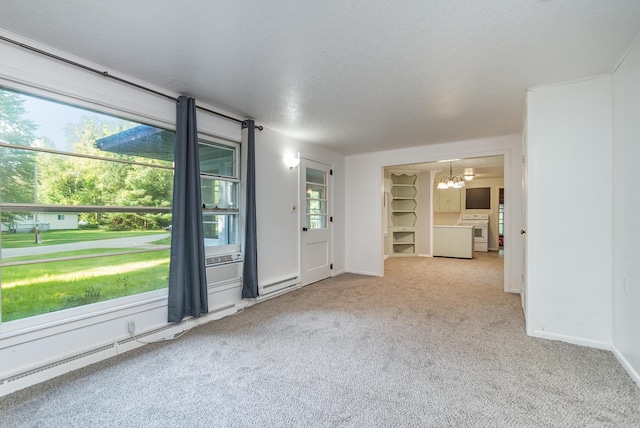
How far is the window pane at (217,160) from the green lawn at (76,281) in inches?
41.4

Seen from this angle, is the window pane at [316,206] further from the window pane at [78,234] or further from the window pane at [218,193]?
the window pane at [78,234]

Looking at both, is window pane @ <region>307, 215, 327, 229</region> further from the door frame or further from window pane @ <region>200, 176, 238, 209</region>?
window pane @ <region>200, 176, 238, 209</region>

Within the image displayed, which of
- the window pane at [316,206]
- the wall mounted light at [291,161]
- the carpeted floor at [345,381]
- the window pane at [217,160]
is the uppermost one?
the wall mounted light at [291,161]

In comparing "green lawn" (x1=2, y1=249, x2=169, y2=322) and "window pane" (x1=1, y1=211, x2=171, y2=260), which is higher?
"window pane" (x1=1, y1=211, x2=171, y2=260)

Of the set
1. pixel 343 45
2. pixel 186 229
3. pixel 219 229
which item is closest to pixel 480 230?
pixel 219 229

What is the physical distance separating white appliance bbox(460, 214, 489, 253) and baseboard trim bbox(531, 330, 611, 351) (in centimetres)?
645

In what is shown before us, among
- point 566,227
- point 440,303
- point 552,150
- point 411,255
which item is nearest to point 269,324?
point 440,303

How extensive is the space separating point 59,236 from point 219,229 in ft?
4.89

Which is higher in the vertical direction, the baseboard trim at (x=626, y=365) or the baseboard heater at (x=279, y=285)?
the baseboard heater at (x=279, y=285)

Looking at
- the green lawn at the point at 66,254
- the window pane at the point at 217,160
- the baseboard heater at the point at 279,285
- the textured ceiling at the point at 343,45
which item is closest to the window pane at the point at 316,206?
the baseboard heater at the point at 279,285

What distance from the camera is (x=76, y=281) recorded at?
231cm

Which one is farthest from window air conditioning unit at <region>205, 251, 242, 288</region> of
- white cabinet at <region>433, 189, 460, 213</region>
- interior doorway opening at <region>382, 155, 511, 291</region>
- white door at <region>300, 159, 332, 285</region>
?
white cabinet at <region>433, 189, 460, 213</region>

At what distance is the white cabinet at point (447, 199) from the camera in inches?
353

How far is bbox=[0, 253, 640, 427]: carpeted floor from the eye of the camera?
1.64 meters
